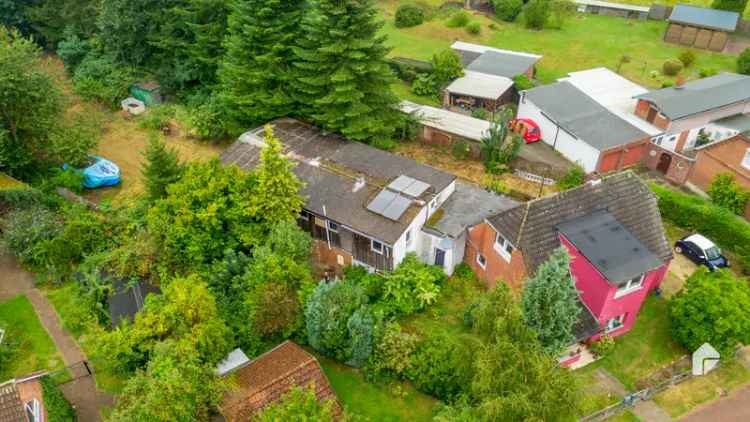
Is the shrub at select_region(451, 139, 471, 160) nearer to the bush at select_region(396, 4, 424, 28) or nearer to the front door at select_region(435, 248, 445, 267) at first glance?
the front door at select_region(435, 248, 445, 267)

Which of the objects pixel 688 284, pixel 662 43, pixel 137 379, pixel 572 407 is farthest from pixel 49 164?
pixel 662 43

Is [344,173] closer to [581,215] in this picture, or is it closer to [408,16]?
[581,215]

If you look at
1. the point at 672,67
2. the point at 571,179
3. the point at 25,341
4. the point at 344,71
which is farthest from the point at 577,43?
the point at 25,341

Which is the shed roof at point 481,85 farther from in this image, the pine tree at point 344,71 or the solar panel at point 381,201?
the solar panel at point 381,201

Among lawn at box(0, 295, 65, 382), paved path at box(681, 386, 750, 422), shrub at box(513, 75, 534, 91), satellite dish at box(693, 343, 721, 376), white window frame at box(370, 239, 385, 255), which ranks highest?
white window frame at box(370, 239, 385, 255)

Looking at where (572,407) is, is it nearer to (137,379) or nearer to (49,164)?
(137,379)

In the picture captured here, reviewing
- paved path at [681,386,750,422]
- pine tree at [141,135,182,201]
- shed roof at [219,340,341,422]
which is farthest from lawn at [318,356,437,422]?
pine tree at [141,135,182,201]
